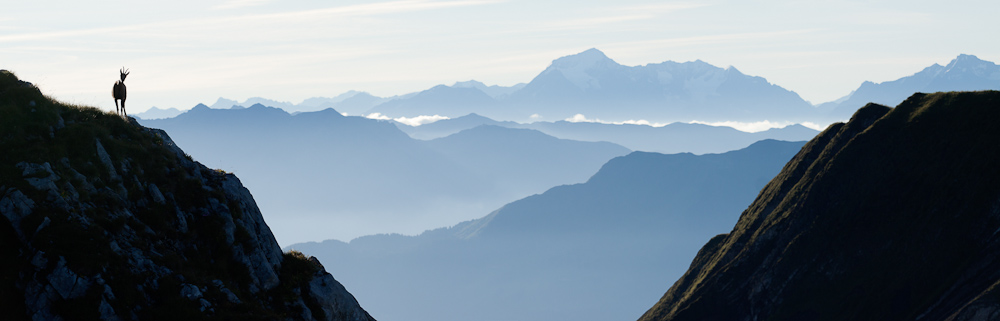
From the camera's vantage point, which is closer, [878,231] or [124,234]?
[124,234]

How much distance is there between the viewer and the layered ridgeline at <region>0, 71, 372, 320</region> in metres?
32.3

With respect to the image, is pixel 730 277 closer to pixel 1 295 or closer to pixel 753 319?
pixel 753 319

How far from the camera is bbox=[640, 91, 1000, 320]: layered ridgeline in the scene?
434 feet

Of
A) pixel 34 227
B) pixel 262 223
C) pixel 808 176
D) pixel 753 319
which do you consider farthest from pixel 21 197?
pixel 808 176

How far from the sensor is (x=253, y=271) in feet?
130

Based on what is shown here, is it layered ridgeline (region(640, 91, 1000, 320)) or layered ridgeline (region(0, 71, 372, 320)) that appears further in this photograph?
layered ridgeline (region(640, 91, 1000, 320))

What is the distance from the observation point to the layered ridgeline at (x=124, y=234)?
32.3m

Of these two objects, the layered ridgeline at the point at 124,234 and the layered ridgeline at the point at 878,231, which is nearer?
the layered ridgeline at the point at 124,234

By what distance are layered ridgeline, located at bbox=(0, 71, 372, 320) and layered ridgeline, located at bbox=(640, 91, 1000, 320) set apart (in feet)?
363

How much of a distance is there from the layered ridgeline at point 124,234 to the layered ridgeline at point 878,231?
111m

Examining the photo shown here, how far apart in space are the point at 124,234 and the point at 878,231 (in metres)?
153

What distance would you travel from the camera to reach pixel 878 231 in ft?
504

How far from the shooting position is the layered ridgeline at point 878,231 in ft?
Answer: 434

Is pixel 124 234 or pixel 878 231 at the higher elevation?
pixel 878 231
